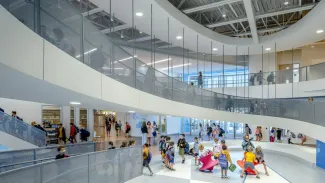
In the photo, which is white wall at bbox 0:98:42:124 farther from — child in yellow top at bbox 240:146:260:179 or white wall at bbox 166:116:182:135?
white wall at bbox 166:116:182:135

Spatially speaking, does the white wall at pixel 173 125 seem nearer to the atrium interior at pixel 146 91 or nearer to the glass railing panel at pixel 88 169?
the atrium interior at pixel 146 91

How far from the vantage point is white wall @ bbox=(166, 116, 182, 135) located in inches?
1190

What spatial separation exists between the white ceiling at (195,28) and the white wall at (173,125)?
1173cm

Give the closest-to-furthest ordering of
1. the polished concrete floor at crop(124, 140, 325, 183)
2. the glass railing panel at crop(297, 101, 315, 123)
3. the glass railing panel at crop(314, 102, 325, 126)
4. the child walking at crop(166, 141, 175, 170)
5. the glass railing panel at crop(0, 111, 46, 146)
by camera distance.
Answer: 1. the glass railing panel at crop(314, 102, 325, 126)
2. the polished concrete floor at crop(124, 140, 325, 183)
3. the glass railing panel at crop(0, 111, 46, 146)
4. the glass railing panel at crop(297, 101, 315, 123)
5. the child walking at crop(166, 141, 175, 170)

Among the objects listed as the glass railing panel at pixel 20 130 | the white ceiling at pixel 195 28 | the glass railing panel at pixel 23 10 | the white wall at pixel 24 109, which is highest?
the white ceiling at pixel 195 28

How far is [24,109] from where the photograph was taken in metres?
17.4

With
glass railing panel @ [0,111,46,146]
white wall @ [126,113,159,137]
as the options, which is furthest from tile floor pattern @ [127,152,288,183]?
white wall @ [126,113,159,137]

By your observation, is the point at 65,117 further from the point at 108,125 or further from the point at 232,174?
the point at 232,174

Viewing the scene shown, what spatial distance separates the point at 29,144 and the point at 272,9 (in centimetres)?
1531

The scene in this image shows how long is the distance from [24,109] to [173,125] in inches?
691

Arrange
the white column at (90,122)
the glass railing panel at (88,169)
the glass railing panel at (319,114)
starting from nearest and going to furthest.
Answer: the glass railing panel at (88,169) → the glass railing panel at (319,114) → the white column at (90,122)

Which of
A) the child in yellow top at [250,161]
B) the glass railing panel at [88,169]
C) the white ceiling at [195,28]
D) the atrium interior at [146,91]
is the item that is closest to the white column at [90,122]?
the atrium interior at [146,91]

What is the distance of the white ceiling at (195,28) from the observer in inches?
446

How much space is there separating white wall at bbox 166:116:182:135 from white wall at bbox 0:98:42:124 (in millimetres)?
15101
